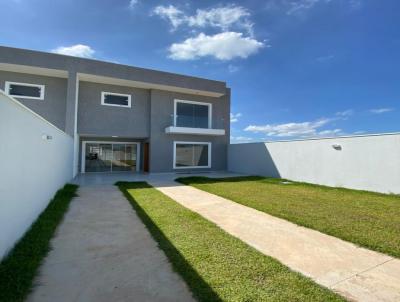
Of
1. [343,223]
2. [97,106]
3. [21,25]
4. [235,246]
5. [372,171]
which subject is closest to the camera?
[235,246]

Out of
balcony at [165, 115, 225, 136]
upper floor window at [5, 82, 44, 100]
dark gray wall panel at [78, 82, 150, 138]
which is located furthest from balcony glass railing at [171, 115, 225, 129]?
upper floor window at [5, 82, 44, 100]

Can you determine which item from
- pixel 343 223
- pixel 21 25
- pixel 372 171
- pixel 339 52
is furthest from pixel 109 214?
pixel 339 52

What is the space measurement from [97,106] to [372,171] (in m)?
15.5

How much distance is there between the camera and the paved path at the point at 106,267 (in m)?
2.70

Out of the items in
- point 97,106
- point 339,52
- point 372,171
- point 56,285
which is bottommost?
point 56,285

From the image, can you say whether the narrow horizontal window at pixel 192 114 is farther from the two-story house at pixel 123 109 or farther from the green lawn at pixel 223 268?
the green lawn at pixel 223 268

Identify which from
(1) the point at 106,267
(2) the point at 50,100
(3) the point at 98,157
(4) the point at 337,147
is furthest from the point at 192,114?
(1) the point at 106,267

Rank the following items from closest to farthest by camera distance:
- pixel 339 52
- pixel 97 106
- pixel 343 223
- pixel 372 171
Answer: pixel 343 223 < pixel 372 171 < pixel 339 52 < pixel 97 106

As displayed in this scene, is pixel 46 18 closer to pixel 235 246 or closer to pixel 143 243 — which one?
pixel 143 243

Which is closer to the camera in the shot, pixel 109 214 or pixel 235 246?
pixel 235 246

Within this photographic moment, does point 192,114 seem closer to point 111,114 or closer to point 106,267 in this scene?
point 111,114

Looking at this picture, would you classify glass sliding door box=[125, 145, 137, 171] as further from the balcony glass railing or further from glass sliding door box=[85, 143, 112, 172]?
the balcony glass railing

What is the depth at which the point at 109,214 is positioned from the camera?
633 centimetres

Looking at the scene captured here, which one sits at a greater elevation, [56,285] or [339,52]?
[339,52]
